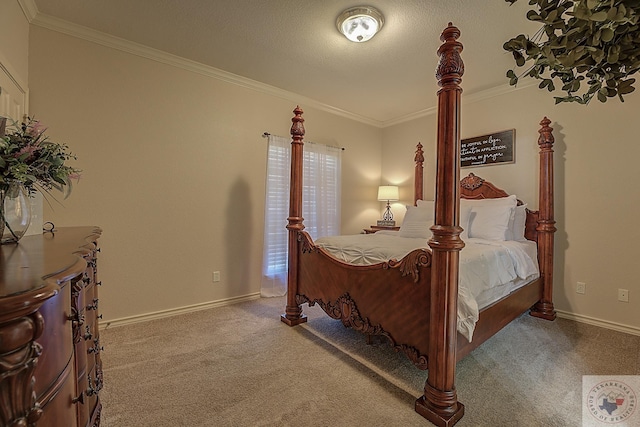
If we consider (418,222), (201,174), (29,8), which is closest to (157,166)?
(201,174)

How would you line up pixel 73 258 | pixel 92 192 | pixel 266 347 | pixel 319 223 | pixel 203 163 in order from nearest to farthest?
pixel 73 258 → pixel 266 347 → pixel 92 192 → pixel 203 163 → pixel 319 223

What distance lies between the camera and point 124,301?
2635 millimetres

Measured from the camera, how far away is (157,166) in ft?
9.15

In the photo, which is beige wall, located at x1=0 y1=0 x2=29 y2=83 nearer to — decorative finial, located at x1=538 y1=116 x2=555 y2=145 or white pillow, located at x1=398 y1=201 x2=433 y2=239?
white pillow, located at x1=398 y1=201 x2=433 y2=239

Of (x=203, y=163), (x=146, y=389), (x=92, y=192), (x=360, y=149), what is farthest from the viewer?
(x=360, y=149)

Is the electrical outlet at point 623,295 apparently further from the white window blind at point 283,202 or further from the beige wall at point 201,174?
the white window blind at point 283,202

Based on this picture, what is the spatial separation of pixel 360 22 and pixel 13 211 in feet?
A: 7.71

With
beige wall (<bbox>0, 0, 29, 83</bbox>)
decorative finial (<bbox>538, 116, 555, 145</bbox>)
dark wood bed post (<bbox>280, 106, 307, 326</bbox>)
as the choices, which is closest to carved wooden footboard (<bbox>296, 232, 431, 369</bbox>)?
dark wood bed post (<bbox>280, 106, 307, 326</bbox>)

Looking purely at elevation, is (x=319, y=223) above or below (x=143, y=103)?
below

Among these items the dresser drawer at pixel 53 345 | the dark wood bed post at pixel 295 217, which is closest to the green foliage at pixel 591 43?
the dresser drawer at pixel 53 345

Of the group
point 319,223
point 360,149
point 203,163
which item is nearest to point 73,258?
point 203,163

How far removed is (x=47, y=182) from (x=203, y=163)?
74.6 inches

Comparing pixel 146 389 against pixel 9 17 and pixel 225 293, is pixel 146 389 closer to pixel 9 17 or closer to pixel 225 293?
pixel 225 293

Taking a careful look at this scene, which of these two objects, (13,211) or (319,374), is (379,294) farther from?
(13,211)
